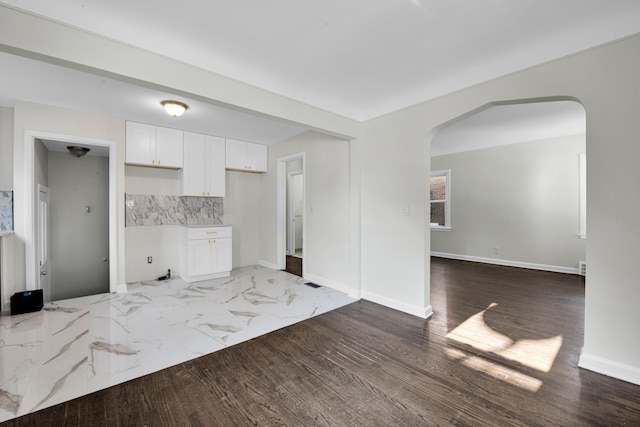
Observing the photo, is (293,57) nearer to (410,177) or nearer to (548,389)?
(410,177)

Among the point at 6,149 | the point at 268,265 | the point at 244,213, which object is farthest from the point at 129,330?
the point at 244,213

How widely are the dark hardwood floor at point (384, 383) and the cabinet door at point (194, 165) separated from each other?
3.16 m

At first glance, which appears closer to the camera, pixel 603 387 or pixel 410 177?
pixel 603 387

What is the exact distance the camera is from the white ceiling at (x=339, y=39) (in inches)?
74.3

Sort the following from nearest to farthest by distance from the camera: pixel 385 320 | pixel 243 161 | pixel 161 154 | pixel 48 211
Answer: pixel 385 320
pixel 161 154
pixel 48 211
pixel 243 161

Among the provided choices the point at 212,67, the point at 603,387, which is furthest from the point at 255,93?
the point at 603,387

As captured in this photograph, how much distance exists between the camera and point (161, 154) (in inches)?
176

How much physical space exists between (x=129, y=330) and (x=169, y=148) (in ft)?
9.48

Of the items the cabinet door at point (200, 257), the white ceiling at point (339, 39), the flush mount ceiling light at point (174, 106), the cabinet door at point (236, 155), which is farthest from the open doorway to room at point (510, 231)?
the cabinet door at point (236, 155)

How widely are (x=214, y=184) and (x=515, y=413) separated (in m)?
4.97

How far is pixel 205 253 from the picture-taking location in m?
4.70

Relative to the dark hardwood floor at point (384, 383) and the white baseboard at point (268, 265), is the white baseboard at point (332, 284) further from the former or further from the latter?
the white baseboard at point (268, 265)

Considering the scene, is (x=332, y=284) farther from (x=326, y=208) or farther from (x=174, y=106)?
(x=174, y=106)

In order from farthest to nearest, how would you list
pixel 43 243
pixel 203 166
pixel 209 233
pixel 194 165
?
pixel 203 166 < pixel 194 165 < pixel 209 233 < pixel 43 243
